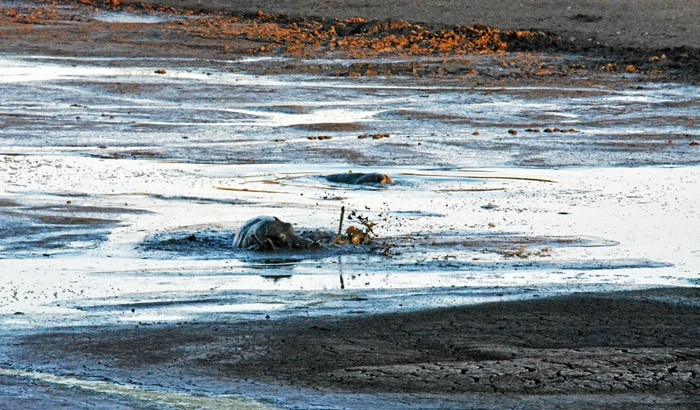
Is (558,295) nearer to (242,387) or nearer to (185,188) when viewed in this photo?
(242,387)

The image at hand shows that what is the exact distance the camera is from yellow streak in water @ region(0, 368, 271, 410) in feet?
21.8

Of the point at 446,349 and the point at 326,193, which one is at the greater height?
the point at 446,349

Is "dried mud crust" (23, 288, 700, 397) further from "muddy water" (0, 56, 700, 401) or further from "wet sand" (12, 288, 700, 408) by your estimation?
"muddy water" (0, 56, 700, 401)

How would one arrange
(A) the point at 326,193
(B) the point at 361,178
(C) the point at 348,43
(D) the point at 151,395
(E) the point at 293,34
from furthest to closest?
(E) the point at 293,34, (C) the point at 348,43, (B) the point at 361,178, (A) the point at 326,193, (D) the point at 151,395

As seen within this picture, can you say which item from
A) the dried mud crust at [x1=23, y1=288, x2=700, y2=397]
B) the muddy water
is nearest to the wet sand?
the dried mud crust at [x1=23, y1=288, x2=700, y2=397]

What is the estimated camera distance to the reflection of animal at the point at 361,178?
543 inches

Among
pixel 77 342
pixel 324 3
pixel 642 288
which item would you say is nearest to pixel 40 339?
pixel 77 342

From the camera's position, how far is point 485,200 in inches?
513

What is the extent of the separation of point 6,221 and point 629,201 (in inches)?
211

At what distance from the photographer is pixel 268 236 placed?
1049cm

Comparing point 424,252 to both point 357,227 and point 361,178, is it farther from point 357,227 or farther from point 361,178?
point 361,178

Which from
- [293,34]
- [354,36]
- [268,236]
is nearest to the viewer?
[268,236]

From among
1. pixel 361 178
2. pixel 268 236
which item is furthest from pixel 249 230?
pixel 361 178

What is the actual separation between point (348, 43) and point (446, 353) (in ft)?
72.6
